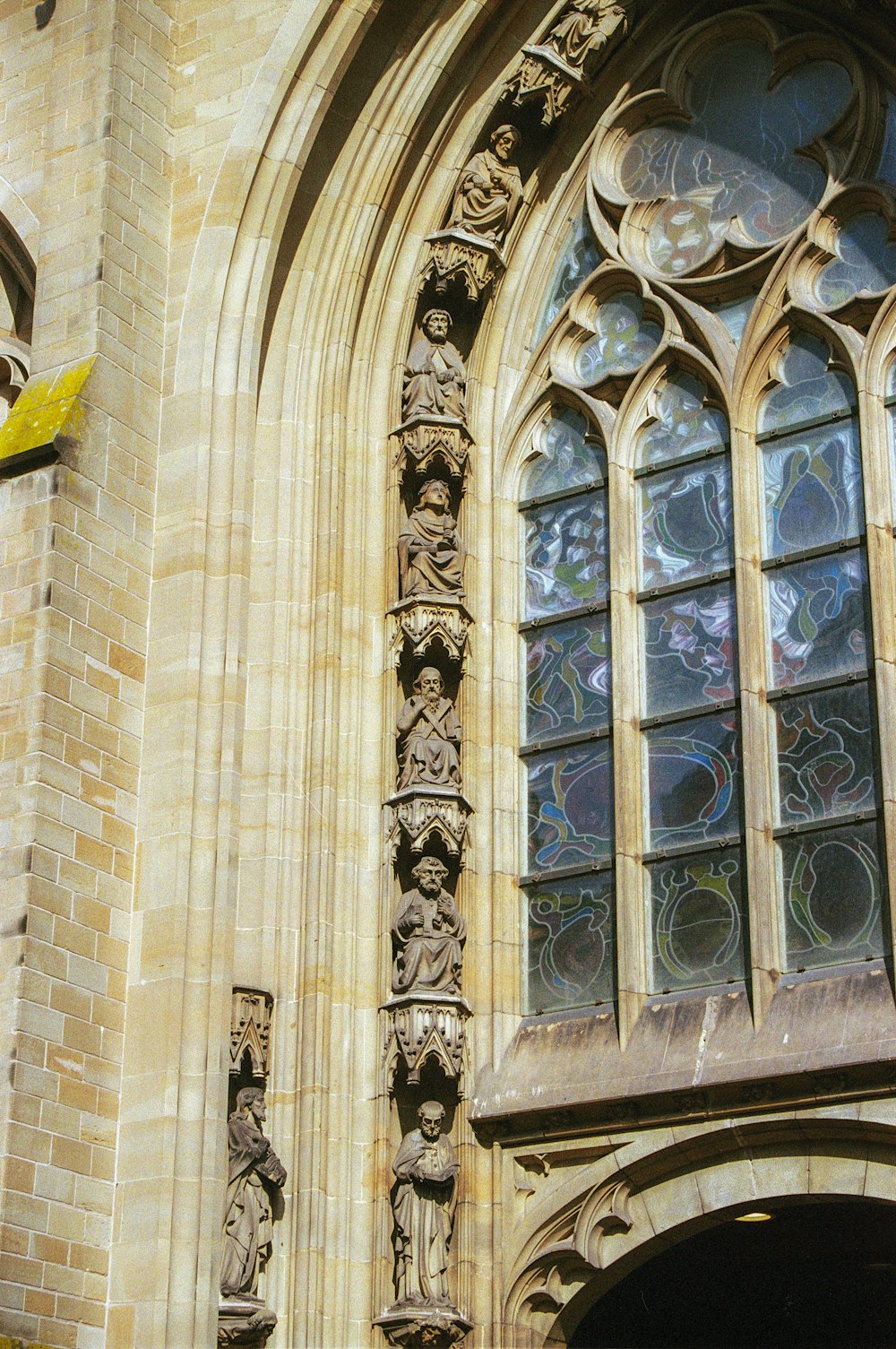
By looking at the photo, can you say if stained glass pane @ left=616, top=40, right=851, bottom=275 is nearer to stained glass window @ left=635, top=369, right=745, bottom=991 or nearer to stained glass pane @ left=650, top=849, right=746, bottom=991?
stained glass window @ left=635, top=369, right=745, bottom=991

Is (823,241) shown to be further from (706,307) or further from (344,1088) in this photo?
(344,1088)

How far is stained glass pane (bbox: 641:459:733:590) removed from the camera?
12555mm

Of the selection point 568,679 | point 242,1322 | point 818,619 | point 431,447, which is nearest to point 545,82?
point 431,447

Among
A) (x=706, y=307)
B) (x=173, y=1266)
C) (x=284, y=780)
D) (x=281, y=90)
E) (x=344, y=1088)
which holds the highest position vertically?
(x=281, y=90)

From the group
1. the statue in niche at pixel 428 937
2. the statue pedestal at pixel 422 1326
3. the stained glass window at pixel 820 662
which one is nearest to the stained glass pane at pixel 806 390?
the stained glass window at pixel 820 662

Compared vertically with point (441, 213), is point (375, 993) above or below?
below

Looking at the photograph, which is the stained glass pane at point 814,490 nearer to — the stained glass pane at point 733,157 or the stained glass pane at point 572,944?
the stained glass pane at point 733,157

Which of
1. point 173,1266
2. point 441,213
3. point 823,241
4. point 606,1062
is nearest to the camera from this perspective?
point 173,1266

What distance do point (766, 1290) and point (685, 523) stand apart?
4.82 metres

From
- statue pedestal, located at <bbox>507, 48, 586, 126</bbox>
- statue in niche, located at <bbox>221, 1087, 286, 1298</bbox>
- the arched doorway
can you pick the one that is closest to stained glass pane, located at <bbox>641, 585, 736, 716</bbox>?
the arched doorway

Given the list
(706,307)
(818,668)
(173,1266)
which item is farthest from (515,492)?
(173,1266)

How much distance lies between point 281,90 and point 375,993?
5059 millimetres

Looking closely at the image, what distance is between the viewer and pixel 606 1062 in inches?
452

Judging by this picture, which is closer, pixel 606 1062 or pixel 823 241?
pixel 606 1062
